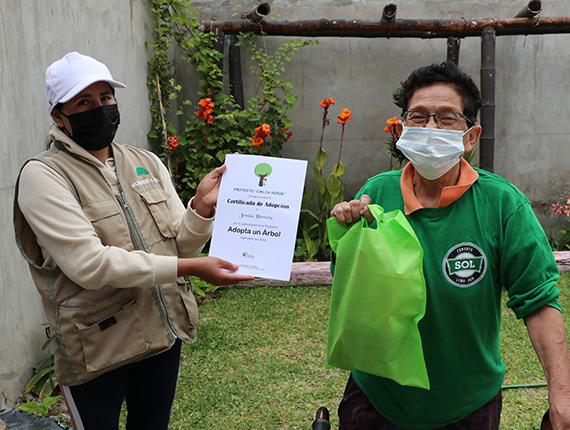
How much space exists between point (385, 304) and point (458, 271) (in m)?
0.27

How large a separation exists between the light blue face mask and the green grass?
80.9 inches

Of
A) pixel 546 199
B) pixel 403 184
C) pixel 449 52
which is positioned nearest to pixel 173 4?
pixel 449 52

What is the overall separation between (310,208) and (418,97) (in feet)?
16.0

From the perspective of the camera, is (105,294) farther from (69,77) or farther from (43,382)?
(43,382)

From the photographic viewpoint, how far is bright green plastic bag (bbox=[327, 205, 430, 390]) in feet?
4.34

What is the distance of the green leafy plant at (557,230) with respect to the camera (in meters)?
6.03

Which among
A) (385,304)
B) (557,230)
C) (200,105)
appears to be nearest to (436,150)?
(385,304)

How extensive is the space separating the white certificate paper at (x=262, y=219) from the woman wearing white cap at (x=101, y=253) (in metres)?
0.08

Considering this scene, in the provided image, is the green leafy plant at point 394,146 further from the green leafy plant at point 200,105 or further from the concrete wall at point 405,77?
the green leafy plant at point 200,105

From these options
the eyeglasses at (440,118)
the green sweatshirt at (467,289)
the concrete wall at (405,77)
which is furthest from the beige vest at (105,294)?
the concrete wall at (405,77)

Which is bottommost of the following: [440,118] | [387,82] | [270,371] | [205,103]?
[270,371]

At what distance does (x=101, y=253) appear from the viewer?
156 cm

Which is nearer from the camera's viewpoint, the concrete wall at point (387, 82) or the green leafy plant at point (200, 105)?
the green leafy plant at point (200, 105)

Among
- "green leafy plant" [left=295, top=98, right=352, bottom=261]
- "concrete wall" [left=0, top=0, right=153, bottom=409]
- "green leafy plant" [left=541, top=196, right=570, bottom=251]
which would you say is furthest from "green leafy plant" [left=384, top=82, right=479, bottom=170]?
"concrete wall" [left=0, top=0, right=153, bottom=409]
